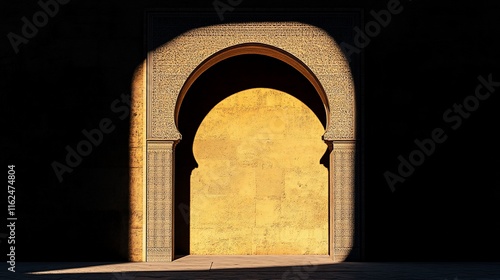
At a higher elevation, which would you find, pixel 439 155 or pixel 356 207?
pixel 439 155

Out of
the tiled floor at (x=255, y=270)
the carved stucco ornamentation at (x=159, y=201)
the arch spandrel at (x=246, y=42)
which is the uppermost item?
the arch spandrel at (x=246, y=42)

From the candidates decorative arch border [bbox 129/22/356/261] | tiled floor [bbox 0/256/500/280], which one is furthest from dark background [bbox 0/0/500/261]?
tiled floor [bbox 0/256/500/280]

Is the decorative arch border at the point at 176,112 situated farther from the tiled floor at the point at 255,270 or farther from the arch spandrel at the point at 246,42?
the tiled floor at the point at 255,270

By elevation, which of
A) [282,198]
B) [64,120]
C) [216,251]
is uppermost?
[64,120]

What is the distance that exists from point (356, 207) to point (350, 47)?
2135 mm

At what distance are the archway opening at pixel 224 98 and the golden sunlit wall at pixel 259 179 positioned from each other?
0.02 meters

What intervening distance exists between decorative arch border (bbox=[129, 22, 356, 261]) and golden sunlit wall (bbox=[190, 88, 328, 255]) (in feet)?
3.09

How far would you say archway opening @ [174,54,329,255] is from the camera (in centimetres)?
1156

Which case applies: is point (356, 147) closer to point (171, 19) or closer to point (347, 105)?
point (347, 105)

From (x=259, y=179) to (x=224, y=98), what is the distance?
130cm

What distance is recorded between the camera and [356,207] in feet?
34.6

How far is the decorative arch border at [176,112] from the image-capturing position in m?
10.5

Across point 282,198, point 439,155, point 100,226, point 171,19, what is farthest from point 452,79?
point 100,226

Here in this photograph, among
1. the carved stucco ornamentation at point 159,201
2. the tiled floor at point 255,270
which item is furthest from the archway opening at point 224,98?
the carved stucco ornamentation at point 159,201
